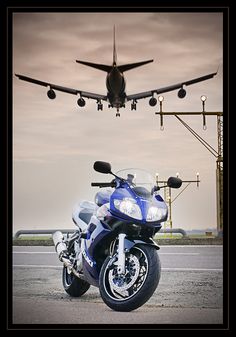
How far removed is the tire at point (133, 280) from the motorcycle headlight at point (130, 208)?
25 cm

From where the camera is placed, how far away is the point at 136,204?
540 cm

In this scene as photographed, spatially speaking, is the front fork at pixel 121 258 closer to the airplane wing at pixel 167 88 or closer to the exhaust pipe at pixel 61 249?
the exhaust pipe at pixel 61 249

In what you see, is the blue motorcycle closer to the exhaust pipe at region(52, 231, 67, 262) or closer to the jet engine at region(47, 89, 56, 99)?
the exhaust pipe at region(52, 231, 67, 262)

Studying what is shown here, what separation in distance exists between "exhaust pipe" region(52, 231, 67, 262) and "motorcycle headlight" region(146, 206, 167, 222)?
4.43 ft

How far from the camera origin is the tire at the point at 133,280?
5.33 meters

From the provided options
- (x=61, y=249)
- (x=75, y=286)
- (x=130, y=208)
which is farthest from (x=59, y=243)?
(x=130, y=208)

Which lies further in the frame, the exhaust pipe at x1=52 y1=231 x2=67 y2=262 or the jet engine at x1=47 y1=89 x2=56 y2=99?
the exhaust pipe at x1=52 y1=231 x2=67 y2=262

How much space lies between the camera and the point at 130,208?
539 centimetres

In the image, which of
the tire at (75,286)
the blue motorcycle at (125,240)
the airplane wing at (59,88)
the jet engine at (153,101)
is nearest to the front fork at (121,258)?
the blue motorcycle at (125,240)

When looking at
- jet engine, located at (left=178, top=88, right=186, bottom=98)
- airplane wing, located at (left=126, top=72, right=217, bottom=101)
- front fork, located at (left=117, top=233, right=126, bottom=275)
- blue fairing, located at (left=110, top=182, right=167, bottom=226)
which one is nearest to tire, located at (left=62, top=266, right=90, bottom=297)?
front fork, located at (left=117, top=233, right=126, bottom=275)

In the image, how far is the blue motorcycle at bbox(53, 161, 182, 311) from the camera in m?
5.38

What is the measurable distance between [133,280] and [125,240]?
1.06 feet
